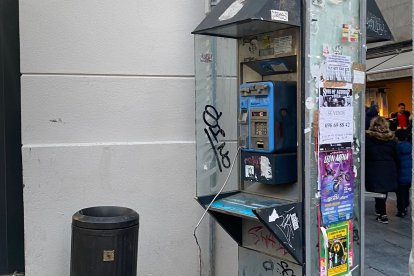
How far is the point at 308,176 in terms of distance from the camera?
3.03 meters

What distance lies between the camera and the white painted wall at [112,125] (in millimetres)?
4234

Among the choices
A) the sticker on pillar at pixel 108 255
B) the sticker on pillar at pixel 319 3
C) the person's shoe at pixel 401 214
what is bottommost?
the person's shoe at pixel 401 214

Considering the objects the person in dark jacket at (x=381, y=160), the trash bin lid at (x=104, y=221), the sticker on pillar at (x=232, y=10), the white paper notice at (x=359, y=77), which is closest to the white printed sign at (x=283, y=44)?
the sticker on pillar at (x=232, y=10)

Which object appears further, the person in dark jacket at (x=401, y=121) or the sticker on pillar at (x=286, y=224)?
the person in dark jacket at (x=401, y=121)

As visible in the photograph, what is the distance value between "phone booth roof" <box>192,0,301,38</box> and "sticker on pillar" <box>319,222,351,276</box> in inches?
55.1

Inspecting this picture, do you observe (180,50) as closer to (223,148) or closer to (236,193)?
(223,148)

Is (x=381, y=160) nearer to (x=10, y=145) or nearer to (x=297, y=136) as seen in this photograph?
(x=297, y=136)

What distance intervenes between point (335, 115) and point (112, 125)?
208 centimetres

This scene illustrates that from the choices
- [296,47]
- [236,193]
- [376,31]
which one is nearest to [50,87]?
[236,193]

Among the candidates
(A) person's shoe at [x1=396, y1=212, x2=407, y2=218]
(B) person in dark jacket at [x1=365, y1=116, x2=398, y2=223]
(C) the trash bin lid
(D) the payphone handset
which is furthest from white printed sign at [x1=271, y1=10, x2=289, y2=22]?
(A) person's shoe at [x1=396, y1=212, x2=407, y2=218]

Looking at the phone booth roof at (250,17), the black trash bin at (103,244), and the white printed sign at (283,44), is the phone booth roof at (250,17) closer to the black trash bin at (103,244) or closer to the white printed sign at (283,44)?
the white printed sign at (283,44)

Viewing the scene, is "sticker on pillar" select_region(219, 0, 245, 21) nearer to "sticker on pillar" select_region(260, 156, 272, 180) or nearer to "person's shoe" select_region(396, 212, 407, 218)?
"sticker on pillar" select_region(260, 156, 272, 180)

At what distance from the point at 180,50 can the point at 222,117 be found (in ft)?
2.64

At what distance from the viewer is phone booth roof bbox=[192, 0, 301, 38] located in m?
2.82
